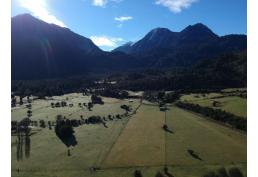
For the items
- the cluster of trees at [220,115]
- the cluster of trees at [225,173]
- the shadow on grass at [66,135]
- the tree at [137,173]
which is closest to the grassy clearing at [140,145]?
the tree at [137,173]

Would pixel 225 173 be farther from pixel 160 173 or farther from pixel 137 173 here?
pixel 137 173

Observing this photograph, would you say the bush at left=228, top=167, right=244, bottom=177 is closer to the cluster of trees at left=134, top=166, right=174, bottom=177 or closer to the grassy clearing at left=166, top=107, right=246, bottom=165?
the grassy clearing at left=166, top=107, right=246, bottom=165

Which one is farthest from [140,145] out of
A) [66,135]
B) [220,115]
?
[220,115]

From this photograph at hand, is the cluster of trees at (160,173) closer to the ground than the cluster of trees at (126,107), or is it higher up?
closer to the ground

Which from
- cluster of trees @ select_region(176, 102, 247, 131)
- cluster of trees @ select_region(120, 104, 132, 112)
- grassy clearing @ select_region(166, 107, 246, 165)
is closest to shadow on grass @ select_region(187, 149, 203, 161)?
grassy clearing @ select_region(166, 107, 246, 165)

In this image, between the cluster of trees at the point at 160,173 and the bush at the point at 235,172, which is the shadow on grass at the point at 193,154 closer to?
the cluster of trees at the point at 160,173
